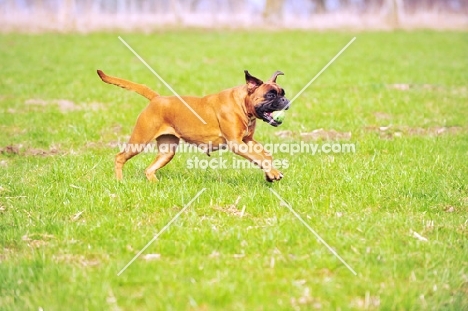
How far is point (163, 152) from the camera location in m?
7.55

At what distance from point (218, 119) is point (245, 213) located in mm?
1233

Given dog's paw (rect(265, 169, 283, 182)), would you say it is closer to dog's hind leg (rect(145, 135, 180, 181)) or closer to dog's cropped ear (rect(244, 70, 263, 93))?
dog's cropped ear (rect(244, 70, 263, 93))

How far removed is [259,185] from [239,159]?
1.53m

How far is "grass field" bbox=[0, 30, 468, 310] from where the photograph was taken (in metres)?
4.57

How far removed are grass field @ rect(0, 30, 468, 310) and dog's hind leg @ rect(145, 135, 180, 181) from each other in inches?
5.7

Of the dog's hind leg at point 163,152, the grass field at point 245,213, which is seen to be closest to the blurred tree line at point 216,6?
the grass field at point 245,213

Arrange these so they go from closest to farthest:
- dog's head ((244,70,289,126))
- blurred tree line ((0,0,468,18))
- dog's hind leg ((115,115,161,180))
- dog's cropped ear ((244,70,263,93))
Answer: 1. dog's head ((244,70,289,126))
2. dog's cropped ear ((244,70,263,93))
3. dog's hind leg ((115,115,161,180))
4. blurred tree line ((0,0,468,18))

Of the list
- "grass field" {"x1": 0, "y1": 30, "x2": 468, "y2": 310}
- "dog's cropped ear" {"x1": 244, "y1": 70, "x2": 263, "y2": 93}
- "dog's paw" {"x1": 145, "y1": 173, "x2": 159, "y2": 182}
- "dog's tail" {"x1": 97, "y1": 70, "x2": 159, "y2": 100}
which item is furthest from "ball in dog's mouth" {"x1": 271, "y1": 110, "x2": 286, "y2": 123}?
→ "dog's paw" {"x1": 145, "y1": 173, "x2": 159, "y2": 182}

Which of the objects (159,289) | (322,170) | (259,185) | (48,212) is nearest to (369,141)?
(322,170)

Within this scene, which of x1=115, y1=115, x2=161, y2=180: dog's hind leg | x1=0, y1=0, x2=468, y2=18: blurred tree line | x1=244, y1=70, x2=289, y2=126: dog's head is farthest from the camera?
x1=0, y1=0, x2=468, y2=18: blurred tree line

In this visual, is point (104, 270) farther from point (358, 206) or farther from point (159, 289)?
point (358, 206)

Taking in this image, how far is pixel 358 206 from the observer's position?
21.0ft

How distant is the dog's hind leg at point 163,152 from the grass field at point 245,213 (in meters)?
0.14

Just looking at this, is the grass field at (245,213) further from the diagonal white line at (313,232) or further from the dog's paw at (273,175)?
the dog's paw at (273,175)
